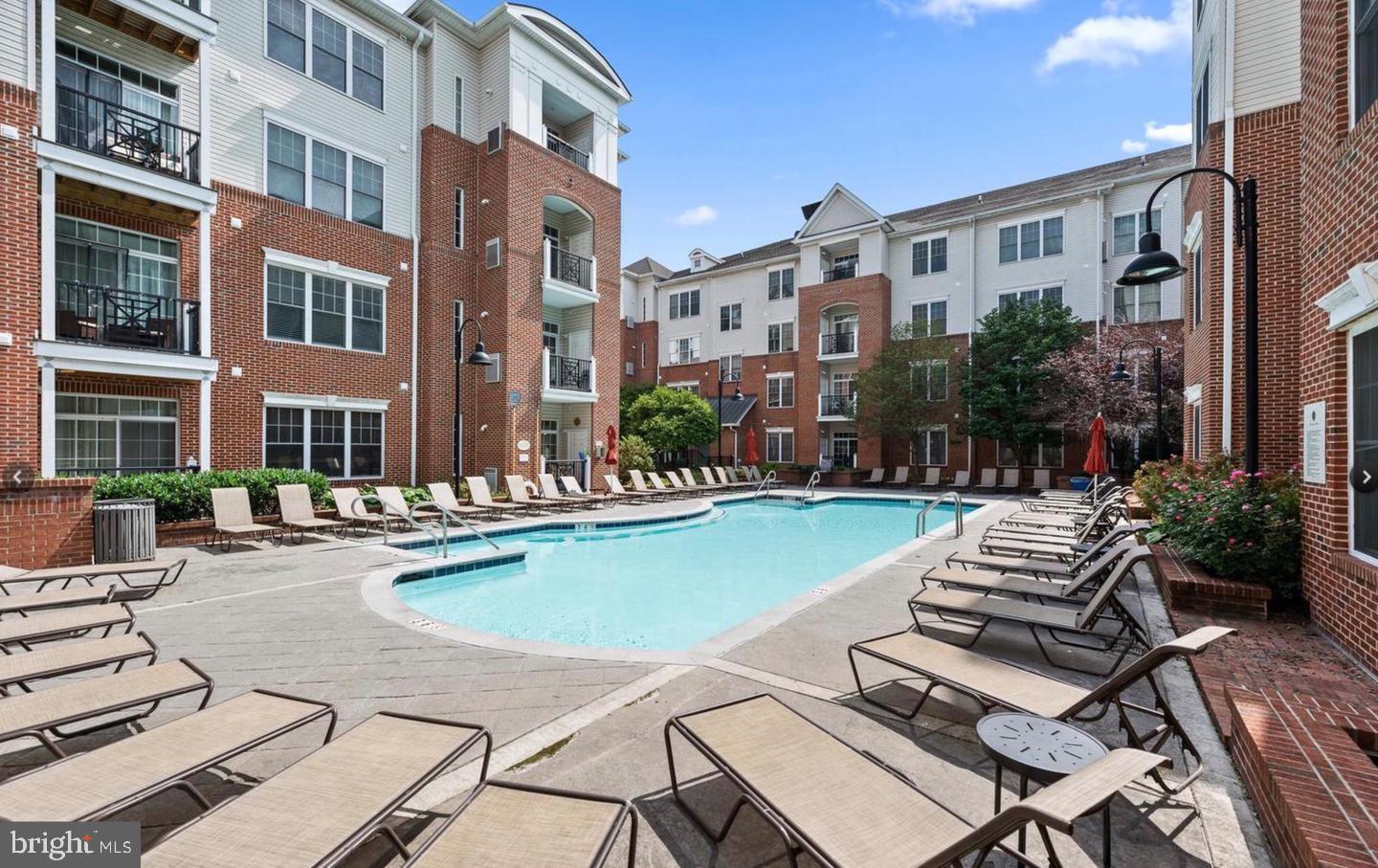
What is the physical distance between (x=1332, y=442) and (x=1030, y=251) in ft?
78.7

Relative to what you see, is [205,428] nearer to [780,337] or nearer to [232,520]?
[232,520]

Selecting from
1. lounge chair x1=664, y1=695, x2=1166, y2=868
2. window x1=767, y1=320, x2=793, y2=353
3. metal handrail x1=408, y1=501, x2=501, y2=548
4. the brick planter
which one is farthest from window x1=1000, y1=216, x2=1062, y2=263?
lounge chair x1=664, y1=695, x2=1166, y2=868

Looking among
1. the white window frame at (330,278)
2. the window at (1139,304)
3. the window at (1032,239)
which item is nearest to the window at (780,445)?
the window at (1032,239)

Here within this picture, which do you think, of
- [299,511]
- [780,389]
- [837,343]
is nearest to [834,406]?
[837,343]

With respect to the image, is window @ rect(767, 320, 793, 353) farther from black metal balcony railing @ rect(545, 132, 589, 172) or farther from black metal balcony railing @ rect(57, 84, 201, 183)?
black metal balcony railing @ rect(57, 84, 201, 183)

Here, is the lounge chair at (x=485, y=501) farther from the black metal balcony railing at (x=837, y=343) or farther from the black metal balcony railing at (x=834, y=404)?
the black metal balcony railing at (x=837, y=343)

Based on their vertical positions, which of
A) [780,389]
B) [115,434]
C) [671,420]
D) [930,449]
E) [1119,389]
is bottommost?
[930,449]

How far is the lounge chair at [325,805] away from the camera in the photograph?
1945 millimetres

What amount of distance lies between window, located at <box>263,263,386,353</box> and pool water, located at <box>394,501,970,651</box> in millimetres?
7408

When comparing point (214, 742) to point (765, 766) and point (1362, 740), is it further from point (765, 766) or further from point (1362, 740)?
point (1362, 740)

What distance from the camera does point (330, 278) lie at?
15289mm

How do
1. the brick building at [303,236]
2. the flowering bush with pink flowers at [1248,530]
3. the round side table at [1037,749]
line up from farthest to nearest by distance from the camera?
the brick building at [303,236] < the flowering bush with pink flowers at [1248,530] < the round side table at [1037,749]

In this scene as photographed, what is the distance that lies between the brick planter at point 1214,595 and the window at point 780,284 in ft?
89.5

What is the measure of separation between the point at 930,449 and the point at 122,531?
2689cm
